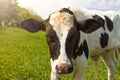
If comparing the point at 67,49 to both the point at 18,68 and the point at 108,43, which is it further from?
the point at 18,68

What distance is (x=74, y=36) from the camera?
744cm

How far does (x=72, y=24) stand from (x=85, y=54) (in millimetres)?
1219

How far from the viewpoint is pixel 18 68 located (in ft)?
43.9

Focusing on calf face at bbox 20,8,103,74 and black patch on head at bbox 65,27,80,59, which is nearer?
calf face at bbox 20,8,103,74

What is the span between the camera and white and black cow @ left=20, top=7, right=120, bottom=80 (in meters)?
7.03

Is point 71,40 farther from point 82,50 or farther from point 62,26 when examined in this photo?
point 82,50

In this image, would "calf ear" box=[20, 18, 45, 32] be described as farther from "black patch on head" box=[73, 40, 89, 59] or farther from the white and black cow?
"black patch on head" box=[73, 40, 89, 59]

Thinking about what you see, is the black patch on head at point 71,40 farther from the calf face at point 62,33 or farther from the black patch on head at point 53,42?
the black patch on head at point 53,42

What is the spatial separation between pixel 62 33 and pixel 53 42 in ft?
0.77

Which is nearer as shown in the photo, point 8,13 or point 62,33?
point 62,33

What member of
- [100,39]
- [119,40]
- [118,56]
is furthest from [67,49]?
[118,56]

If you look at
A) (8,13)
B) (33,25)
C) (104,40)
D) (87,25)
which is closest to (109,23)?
(104,40)

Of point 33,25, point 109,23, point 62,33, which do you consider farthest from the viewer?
point 109,23

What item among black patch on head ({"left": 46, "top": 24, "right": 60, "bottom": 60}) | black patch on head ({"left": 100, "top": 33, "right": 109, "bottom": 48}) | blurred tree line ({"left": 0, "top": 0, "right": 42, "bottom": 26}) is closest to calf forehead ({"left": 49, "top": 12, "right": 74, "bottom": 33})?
black patch on head ({"left": 46, "top": 24, "right": 60, "bottom": 60})
